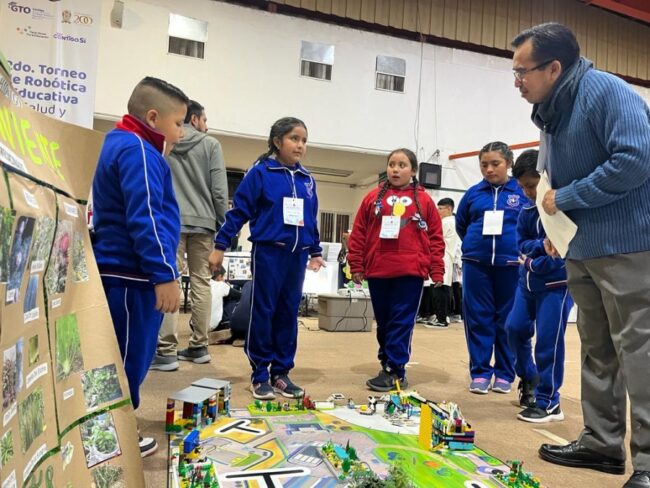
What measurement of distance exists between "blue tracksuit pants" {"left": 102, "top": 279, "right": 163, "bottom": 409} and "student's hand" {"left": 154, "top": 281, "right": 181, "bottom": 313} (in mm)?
78

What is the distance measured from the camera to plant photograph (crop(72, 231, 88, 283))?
907 mm

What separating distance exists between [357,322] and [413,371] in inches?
74.2

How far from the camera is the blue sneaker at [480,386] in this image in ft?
8.50

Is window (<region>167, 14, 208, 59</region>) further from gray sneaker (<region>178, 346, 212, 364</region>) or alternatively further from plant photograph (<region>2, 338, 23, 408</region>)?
plant photograph (<region>2, 338, 23, 408</region>)

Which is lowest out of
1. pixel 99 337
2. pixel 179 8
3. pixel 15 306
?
pixel 99 337

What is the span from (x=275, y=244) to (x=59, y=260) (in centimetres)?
147

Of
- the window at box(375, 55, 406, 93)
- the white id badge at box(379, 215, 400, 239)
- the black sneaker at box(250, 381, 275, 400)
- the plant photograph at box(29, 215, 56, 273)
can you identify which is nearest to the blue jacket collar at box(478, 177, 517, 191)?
the white id badge at box(379, 215, 400, 239)

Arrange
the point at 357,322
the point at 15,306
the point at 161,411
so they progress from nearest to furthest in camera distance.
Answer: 1. the point at 15,306
2. the point at 161,411
3. the point at 357,322

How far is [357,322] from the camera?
4969 mm

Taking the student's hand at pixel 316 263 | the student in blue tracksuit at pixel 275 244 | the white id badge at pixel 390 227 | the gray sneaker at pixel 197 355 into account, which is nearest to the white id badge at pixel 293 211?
the student in blue tracksuit at pixel 275 244

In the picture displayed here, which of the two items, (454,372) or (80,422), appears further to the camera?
(454,372)

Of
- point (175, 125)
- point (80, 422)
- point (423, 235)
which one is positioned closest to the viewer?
point (80, 422)

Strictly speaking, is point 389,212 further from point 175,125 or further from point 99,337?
point 99,337

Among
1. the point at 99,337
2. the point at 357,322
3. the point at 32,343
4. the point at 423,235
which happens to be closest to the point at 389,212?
the point at 423,235
